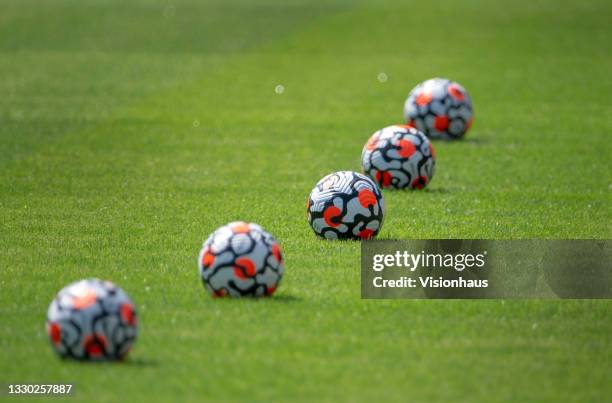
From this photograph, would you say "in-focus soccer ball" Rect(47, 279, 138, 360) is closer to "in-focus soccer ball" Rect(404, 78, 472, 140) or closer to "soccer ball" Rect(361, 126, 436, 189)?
"soccer ball" Rect(361, 126, 436, 189)

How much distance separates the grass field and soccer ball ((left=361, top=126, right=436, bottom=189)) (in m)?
0.40

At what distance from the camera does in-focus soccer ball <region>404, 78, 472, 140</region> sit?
2489cm

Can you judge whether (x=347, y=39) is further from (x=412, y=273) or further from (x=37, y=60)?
(x=412, y=273)

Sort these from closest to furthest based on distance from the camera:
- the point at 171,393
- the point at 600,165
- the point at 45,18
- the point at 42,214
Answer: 1. the point at 171,393
2. the point at 42,214
3. the point at 600,165
4. the point at 45,18

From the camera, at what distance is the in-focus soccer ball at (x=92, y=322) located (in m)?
10.2

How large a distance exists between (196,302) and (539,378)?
154 inches

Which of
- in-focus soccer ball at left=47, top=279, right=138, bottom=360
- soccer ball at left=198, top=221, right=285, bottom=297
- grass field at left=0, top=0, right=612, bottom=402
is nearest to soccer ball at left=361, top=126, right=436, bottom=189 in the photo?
grass field at left=0, top=0, right=612, bottom=402

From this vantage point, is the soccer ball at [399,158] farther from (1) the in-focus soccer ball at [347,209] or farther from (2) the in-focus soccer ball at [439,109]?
(2) the in-focus soccer ball at [439,109]

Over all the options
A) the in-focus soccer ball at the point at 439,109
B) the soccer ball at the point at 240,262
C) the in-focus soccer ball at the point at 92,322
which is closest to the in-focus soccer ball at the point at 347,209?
the soccer ball at the point at 240,262

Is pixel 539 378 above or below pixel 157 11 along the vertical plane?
below

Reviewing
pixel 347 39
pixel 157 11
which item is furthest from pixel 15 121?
pixel 157 11

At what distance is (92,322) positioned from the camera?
33.5 ft

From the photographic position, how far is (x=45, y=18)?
50469 mm

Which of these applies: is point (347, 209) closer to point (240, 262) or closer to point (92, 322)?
point (240, 262)
